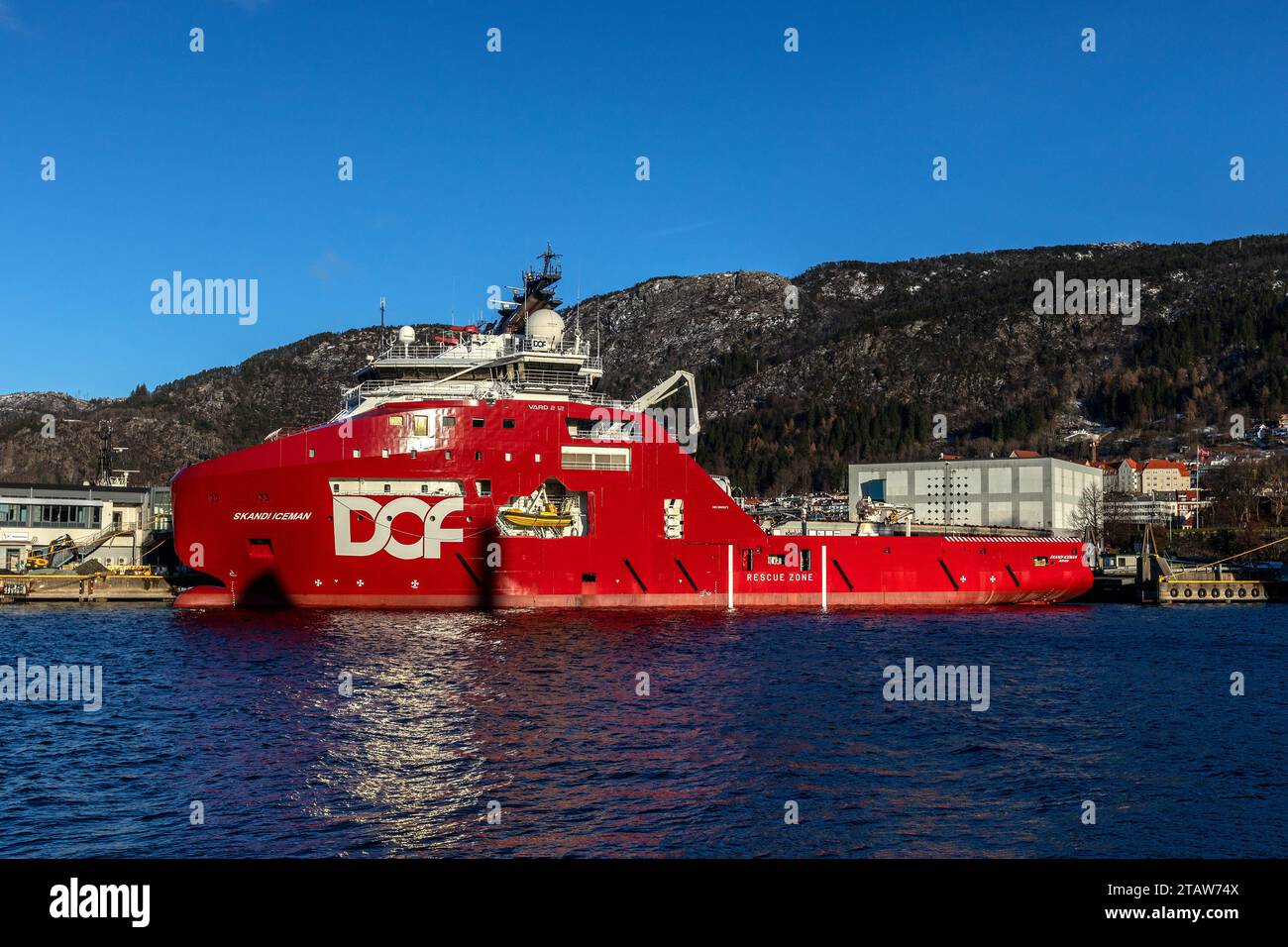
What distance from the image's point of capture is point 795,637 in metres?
31.3

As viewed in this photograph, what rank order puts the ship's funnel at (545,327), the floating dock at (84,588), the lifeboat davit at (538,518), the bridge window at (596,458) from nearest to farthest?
1. the lifeboat davit at (538,518)
2. the bridge window at (596,458)
3. the ship's funnel at (545,327)
4. the floating dock at (84,588)

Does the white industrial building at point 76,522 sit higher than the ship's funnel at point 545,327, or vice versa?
the ship's funnel at point 545,327

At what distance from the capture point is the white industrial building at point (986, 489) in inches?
3506

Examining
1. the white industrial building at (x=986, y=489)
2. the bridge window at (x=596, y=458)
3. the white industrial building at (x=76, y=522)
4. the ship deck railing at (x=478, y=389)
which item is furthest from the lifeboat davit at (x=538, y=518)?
the white industrial building at (x=986, y=489)

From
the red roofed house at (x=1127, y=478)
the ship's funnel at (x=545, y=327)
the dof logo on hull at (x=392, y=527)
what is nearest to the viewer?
the dof logo on hull at (x=392, y=527)

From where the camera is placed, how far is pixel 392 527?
35.8 metres

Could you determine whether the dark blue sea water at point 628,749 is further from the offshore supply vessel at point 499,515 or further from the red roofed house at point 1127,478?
the red roofed house at point 1127,478

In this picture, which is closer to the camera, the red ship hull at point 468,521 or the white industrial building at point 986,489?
the red ship hull at point 468,521

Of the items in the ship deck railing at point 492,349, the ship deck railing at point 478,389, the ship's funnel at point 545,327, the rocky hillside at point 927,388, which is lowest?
the ship deck railing at point 478,389

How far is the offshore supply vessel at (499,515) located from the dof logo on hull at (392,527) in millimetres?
48

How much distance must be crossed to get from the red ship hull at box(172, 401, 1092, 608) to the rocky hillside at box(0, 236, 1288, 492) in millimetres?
93655
